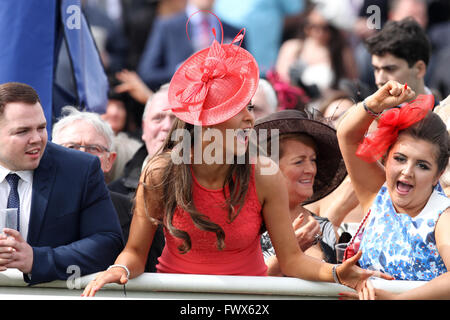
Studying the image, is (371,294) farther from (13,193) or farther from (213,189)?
(13,193)

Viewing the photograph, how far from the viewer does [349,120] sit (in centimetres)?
294

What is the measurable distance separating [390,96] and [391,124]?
5.5 inches

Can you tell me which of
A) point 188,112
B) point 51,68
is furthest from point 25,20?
point 188,112

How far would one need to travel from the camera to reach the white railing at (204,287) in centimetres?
253

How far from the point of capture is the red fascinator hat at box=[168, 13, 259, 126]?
2.61 meters

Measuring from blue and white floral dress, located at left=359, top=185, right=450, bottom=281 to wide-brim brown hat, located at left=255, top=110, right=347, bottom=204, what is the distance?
612mm

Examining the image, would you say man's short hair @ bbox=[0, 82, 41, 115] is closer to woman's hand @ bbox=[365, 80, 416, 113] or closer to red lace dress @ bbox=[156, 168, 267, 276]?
red lace dress @ bbox=[156, 168, 267, 276]

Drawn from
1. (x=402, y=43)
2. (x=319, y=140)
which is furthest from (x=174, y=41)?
(x=319, y=140)

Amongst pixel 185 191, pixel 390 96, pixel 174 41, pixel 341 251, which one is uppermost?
pixel 174 41

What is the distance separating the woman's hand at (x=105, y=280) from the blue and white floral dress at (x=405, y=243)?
0.94 m

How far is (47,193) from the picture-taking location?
2.81 meters

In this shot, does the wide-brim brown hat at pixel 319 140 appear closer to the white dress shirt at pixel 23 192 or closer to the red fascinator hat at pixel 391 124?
the red fascinator hat at pixel 391 124
